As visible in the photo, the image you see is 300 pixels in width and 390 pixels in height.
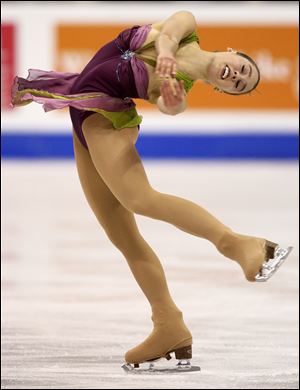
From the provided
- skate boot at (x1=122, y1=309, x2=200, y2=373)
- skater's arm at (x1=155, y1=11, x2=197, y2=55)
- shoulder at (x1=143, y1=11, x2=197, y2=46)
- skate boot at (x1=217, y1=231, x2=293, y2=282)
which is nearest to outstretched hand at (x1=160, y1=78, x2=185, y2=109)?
skater's arm at (x1=155, y1=11, x2=197, y2=55)

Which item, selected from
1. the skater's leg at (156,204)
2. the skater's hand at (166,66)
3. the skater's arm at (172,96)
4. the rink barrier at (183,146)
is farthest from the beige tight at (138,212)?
the rink barrier at (183,146)

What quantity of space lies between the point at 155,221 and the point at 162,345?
414cm

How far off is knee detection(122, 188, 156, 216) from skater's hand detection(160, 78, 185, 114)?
1.08 ft

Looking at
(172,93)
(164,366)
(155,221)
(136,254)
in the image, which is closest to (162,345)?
(164,366)

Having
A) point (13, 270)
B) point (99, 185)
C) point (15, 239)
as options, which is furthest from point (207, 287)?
point (99, 185)

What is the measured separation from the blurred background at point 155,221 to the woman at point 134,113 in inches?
31.3

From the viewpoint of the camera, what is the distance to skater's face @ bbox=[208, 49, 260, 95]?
10.5 ft

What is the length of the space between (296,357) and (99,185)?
1352mm

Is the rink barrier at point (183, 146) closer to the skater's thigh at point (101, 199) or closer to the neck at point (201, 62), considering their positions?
the skater's thigh at point (101, 199)

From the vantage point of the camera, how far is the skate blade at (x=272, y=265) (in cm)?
318

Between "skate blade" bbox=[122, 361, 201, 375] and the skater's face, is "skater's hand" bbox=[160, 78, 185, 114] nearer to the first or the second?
the skater's face

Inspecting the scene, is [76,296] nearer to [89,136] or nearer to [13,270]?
[13,270]

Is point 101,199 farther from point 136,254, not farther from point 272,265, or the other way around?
point 272,265

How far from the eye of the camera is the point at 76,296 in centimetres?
552
